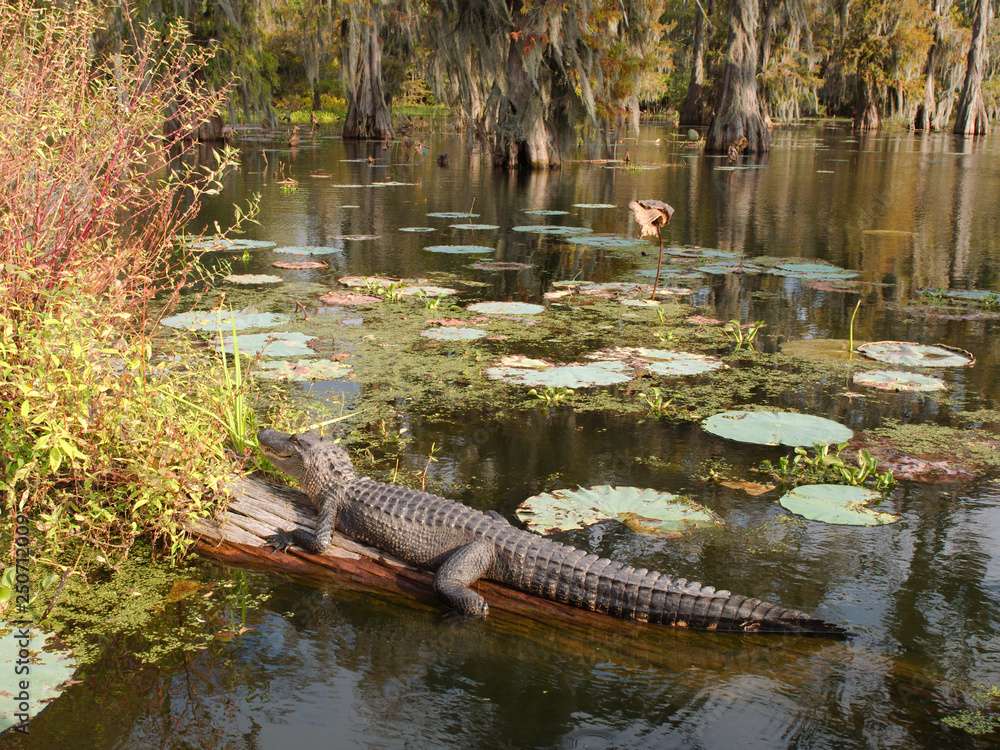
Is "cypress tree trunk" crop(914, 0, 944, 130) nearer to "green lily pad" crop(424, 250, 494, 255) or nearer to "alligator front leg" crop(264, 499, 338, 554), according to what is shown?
"green lily pad" crop(424, 250, 494, 255)

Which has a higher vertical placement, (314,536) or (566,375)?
(566,375)

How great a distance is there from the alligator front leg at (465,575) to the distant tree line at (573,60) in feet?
26.5

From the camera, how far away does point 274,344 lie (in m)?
5.85

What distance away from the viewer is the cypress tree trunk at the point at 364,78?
80.4ft

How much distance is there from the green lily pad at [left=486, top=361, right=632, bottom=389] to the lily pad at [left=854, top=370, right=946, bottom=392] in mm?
1337

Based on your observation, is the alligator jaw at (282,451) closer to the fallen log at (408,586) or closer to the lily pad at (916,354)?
the fallen log at (408,586)

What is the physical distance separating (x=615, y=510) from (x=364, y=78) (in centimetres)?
2476

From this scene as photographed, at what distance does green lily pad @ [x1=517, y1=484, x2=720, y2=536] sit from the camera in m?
3.66

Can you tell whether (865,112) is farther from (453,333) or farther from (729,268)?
(453,333)

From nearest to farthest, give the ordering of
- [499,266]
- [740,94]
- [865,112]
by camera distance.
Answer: [499,266] → [740,94] → [865,112]

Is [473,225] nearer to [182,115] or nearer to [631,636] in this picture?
[182,115]

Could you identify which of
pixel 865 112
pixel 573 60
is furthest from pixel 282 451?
pixel 865 112

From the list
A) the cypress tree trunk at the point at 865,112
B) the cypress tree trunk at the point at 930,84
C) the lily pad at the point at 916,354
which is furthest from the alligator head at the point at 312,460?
the cypress tree trunk at the point at 865,112

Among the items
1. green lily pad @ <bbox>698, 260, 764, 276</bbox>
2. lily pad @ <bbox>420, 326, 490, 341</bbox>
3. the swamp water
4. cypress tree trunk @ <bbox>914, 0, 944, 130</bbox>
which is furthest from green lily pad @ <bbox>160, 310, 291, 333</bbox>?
cypress tree trunk @ <bbox>914, 0, 944, 130</bbox>
